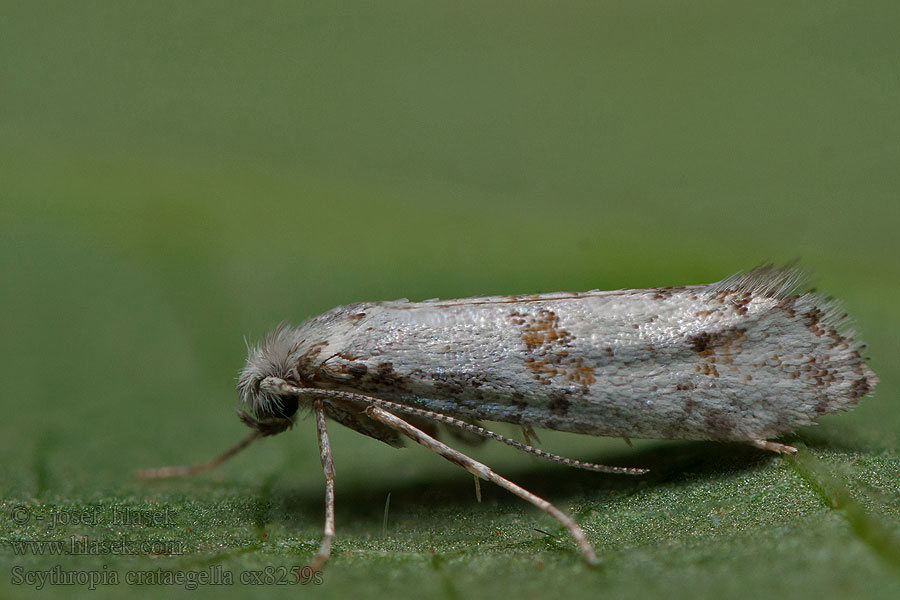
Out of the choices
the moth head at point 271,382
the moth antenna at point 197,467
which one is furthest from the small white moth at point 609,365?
the moth antenna at point 197,467

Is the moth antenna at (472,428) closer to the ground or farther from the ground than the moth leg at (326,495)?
farther from the ground

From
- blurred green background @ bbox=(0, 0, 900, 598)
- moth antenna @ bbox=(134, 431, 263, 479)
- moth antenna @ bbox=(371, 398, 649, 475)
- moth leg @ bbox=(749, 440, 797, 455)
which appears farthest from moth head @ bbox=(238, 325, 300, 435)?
moth leg @ bbox=(749, 440, 797, 455)

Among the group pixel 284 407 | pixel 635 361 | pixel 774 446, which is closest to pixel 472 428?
pixel 635 361

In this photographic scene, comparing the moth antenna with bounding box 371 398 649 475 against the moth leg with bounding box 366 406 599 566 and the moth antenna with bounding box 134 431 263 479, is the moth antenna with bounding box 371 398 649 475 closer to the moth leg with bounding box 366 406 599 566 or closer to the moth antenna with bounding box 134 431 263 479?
the moth leg with bounding box 366 406 599 566

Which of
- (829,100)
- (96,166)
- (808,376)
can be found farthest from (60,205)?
(829,100)

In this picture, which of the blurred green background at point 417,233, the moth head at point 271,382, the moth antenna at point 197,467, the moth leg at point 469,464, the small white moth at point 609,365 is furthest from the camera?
the moth antenna at point 197,467

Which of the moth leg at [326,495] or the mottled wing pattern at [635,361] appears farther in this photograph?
the mottled wing pattern at [635,361]

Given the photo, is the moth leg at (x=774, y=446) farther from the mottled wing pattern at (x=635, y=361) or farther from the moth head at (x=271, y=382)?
the moth head at (x=271, y=382)

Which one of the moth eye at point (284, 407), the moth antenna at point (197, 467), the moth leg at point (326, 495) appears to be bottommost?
the moth antenna at point (197, 467)
